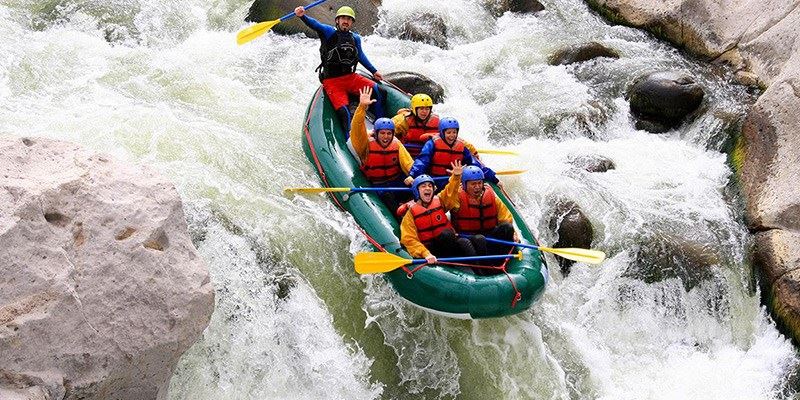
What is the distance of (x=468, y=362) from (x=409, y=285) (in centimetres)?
70

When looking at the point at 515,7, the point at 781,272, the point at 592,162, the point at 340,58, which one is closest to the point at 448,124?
the point at 340,58

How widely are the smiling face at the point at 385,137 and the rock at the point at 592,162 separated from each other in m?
1.97

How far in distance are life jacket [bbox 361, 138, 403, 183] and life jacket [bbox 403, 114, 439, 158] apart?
449mm

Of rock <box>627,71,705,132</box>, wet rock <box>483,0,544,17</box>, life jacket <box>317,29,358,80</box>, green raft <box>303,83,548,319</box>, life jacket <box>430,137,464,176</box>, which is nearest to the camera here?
green raft <box>303,83,548,319</box>

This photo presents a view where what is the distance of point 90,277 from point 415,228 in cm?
227

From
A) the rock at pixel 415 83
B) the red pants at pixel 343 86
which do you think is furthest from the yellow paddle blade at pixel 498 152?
the rock at pixel 415 83

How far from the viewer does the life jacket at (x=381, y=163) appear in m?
6.65

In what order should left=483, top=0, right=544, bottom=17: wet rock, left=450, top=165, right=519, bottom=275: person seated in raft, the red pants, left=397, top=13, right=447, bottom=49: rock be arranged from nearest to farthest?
1. left=450, top=165, right=519, bottom=275: person seated in raft
2. the red pants
3. left=397, top=13, right=447, bottom=49: rock
4. left=483, top=0, right=544, bottom=17: wet rock

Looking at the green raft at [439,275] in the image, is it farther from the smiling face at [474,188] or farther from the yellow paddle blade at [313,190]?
the smiling face at [474,188]

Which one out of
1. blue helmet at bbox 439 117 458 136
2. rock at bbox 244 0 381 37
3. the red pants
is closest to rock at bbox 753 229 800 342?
blue helmet at bbox 439 117 458 136

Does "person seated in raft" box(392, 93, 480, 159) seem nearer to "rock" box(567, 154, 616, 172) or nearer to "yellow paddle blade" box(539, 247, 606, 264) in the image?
"rock" box(567, 154, 616, 172)

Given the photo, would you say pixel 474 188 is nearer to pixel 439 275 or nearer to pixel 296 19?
pixel 439 275

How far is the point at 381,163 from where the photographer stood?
6660mm

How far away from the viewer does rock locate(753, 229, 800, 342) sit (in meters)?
6.45
